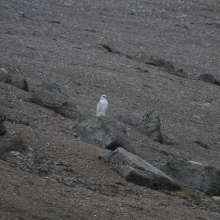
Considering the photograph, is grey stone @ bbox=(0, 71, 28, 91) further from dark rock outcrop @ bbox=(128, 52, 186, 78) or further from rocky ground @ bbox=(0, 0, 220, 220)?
dark rock outcrop @ bbox=(128, 52, 186, 78)

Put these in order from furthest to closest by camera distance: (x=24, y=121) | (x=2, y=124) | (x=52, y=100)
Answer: (x=52, y=100) → (x=24, y=121) → (x=2, y=124)

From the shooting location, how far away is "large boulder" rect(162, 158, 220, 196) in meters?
12.8

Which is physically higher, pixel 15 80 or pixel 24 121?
pixel 24 121

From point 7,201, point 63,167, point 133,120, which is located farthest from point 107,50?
point 7,201

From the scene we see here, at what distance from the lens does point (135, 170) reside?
11.5 m

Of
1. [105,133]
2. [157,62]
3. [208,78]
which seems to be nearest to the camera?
[105,133]

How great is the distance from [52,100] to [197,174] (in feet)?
16.0

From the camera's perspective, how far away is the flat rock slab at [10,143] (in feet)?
34.4

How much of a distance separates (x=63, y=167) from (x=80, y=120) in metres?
4.21

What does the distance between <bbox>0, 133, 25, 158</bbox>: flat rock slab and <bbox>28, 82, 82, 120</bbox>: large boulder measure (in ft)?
13.5

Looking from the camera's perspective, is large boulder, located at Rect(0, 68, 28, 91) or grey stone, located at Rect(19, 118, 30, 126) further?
large boulder, located at Rect(0, 68, 28, 91)

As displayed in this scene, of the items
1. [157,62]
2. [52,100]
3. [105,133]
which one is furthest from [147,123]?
[157,62]

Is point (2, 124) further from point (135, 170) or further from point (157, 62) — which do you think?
point (157, 62)

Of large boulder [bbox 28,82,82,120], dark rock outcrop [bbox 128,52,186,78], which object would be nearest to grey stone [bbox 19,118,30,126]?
large boulder [bbox 28,82,82,120]
